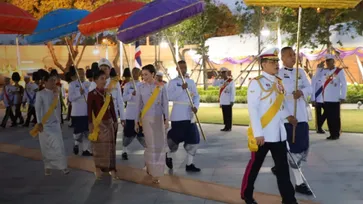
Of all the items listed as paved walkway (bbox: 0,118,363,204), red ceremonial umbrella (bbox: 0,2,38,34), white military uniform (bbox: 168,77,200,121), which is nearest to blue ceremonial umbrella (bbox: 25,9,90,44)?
red ceremonial umbrella (bbox: 0,2,38,34)

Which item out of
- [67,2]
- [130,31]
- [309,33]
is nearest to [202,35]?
[67,2]

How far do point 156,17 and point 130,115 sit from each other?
2947 millimetres

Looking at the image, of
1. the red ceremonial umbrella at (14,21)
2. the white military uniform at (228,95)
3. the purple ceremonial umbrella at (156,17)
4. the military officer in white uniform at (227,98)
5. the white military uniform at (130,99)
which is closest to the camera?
the red ceremonial umbrella at (14,21)

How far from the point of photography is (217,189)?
268 inches

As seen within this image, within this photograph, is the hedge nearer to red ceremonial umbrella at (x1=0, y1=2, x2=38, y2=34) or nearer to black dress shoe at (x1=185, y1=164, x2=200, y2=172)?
black dress shoe at (x1=185, y1=164, x2=200, y2=172)

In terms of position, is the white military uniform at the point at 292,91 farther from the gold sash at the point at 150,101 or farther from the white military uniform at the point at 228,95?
the white military uniform at the point at 228,95

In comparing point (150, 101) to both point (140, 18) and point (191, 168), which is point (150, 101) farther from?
point (191, 168)

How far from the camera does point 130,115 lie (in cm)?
959

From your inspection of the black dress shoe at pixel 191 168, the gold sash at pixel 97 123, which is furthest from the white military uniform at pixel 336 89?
the gold sash at pixel 97 123

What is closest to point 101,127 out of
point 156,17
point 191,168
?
point 191,168

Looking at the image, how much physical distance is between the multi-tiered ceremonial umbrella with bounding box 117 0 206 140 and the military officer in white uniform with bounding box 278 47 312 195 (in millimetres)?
1537

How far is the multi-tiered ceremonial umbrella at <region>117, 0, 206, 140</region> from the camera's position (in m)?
7.10

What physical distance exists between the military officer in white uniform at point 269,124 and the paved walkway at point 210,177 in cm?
80

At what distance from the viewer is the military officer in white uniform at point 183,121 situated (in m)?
8.05
